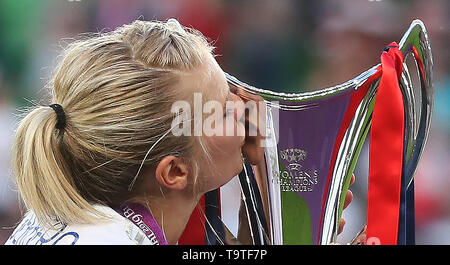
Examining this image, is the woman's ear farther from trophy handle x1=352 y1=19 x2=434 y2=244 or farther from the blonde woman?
trophy handle x1=352 y1=19 x2=434 y2=244

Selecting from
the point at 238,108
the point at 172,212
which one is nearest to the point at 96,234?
the point at 172,212

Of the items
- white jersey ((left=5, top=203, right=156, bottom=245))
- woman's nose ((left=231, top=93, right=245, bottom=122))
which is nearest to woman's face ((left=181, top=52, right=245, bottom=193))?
woman's nose ((left=231, top=93, right=245, bottom=122))

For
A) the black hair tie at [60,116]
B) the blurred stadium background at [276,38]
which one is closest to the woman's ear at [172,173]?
the black hair tie at [60,116]

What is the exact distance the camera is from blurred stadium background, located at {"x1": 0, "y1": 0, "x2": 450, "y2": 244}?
1.16m

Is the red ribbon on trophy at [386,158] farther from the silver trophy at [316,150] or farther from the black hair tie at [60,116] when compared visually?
the black hair tie at [60,116]

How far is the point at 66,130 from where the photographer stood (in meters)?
0.56

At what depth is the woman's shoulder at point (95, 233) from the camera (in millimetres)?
540

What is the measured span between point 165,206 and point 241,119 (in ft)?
0.46

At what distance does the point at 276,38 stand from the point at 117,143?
0.80 m

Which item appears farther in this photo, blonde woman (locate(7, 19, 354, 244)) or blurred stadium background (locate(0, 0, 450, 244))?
blurred stadium background (locate(0, 0, 450, 244))

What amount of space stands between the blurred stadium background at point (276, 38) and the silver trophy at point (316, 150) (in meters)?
0.50

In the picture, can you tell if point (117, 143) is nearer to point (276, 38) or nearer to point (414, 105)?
point (414, 105)

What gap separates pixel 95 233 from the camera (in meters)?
0.54

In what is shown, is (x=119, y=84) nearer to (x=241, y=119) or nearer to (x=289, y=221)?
(x=241, y=119)
